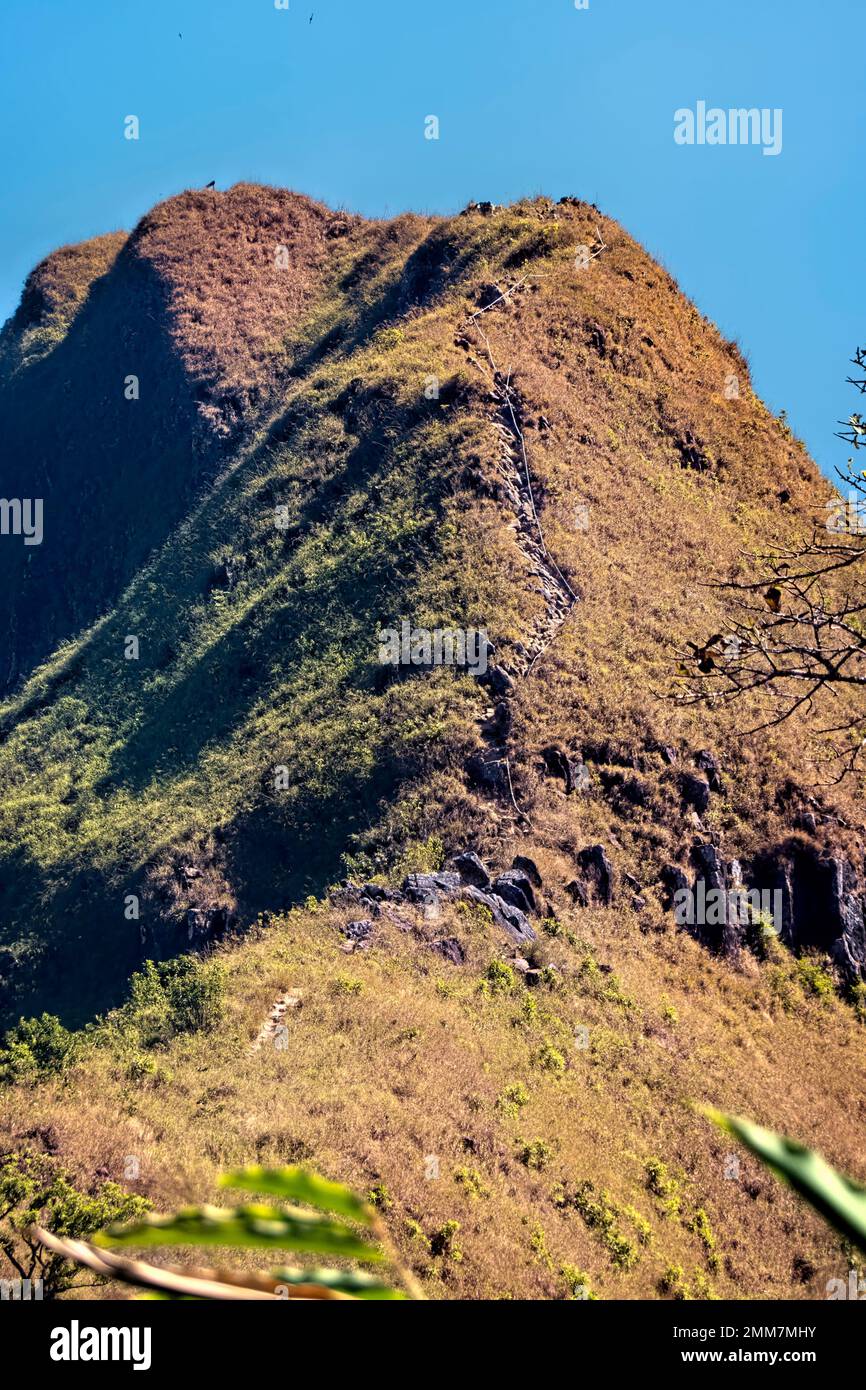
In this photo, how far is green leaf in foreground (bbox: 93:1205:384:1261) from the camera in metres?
0.95

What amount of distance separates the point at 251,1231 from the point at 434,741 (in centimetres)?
2020

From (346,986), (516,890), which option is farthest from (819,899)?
(346,986)

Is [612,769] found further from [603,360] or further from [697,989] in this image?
[603,360]

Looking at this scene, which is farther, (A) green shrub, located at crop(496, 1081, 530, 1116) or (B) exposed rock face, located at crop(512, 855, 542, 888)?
(B) exposed rock face, located at crop(512, 855, 542, 888)

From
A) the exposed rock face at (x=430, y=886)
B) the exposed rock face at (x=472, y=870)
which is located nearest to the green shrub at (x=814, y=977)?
the exposed rock face at (x=472, y=870)

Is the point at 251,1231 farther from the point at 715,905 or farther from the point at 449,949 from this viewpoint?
the point at 715,905

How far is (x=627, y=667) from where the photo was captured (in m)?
23.2

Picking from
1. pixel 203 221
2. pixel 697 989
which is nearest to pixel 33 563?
pixel 203 221

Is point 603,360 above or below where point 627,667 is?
above

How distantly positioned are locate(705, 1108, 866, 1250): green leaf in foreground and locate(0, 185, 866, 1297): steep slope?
10.2 meters

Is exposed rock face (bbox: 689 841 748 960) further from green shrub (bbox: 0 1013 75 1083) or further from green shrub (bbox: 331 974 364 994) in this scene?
green shrub (bbox: 0 1013 75 1083)

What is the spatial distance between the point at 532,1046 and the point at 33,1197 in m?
6.77

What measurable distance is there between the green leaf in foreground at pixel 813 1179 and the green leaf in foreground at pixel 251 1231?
1.27 feet

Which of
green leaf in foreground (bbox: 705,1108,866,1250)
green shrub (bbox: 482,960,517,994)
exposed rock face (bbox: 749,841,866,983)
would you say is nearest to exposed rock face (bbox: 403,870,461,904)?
green shrub (bbox: 482,960,517,994)
